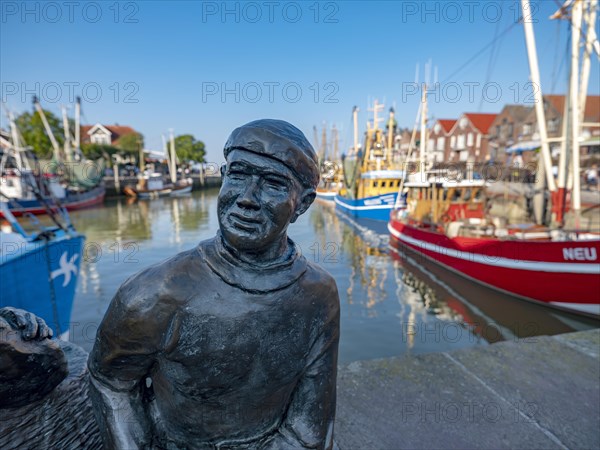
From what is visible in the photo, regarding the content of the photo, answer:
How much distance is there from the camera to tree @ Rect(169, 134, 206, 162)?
63.6 metres

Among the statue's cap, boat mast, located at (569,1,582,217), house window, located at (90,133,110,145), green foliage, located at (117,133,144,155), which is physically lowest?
the statue's cap

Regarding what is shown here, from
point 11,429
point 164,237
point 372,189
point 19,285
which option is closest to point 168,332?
point 11,429

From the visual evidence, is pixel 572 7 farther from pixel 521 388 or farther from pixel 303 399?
pixel 303 399

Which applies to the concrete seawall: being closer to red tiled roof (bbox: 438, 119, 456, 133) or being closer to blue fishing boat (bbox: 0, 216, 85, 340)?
blue fishing boat (bbox: 0, 216, 85, 340)

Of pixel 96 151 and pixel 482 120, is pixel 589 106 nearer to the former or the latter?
pixel 482 120

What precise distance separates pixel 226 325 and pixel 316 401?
545mm

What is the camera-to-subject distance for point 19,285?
17.6 ft

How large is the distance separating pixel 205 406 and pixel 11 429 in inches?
31.5

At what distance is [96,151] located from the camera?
147 feet

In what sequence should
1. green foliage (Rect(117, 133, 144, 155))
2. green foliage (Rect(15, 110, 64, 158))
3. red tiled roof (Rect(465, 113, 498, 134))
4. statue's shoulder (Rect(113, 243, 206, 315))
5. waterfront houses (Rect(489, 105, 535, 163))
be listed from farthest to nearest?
green foliage (Rect(117, 133, 144, 155)) → red tiled roof (Rect(465, 113, 498, 134)) → waterfront houses (Rect(489, 105, 535, 163)) → green foliage (Rect(15, 110, 64, 158)) → statue's shoulder (Rect(113, 243, 206, 315))

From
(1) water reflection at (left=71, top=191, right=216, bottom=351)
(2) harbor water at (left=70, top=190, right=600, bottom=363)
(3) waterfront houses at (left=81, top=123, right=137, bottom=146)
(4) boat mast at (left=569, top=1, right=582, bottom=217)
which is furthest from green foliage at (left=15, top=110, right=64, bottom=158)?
(4) boat mast at (left=569, top=1, right=582, bottom=217)

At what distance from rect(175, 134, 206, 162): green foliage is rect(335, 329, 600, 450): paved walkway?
65.5m

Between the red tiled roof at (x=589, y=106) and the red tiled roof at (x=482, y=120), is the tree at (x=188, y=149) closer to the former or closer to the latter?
the red tiled roof at (x=482, y=120)

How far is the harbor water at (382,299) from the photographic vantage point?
7688 millimetres
